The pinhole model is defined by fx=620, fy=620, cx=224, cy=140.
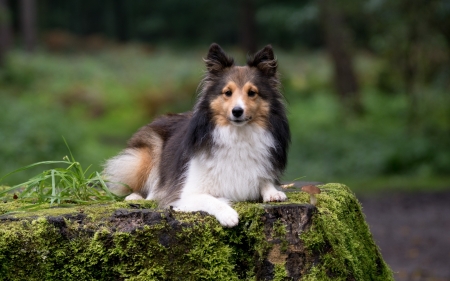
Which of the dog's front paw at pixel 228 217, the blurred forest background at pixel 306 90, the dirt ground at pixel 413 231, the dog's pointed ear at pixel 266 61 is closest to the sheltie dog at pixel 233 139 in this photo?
the dog's pointed ear at pixel 266 61

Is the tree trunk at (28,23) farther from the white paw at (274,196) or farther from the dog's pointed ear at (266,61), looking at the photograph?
the white paw at (274,196)

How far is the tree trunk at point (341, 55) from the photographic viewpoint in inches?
673

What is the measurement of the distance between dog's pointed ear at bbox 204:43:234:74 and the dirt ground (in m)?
4.90

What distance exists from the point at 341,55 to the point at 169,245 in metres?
14.4

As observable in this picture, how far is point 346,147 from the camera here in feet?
49.1

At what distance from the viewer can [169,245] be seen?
407cm

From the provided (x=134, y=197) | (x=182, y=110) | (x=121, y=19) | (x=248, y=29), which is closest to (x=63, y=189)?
(x=134, y=197)

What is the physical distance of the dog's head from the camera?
4.63 metres

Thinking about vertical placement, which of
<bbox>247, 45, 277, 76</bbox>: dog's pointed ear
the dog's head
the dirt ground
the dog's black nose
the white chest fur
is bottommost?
the dirt ground

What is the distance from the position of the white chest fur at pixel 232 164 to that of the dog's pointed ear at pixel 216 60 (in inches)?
21.7

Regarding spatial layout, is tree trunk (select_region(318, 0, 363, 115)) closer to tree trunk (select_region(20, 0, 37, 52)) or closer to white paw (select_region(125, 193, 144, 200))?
white paw (select_region(125, 193, 144, 200))

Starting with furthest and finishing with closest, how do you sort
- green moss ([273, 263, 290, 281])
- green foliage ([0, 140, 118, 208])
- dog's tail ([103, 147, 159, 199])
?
1. dog's tail ([103, 147, 159, 199])
2. green foliage ([0, 140, 118, 208])
3. green moss ([273, 263, 290, 281])

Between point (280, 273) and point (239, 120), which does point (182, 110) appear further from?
point (280, 273)

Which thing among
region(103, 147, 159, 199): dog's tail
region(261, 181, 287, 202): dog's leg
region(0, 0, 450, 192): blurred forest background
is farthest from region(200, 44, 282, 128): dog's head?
region(103, 147, 159, 199): dog's tail
